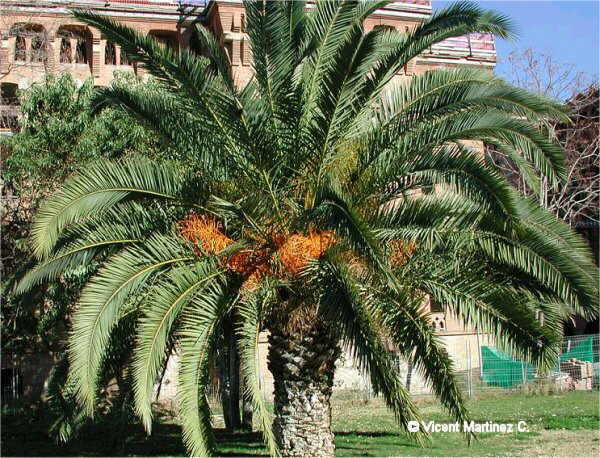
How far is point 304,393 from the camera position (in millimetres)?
10406

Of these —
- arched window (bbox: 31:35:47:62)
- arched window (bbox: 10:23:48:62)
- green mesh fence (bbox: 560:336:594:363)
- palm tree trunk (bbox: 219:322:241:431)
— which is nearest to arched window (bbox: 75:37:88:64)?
arched window (bbox: 10:23:48:62)

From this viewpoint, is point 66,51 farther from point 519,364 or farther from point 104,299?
point 104,299

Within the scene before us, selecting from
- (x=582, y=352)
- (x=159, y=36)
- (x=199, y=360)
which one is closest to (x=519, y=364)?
(x=582, y=352)

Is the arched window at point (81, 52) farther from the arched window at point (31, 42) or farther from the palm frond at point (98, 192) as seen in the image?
the palm frond at point (98, 192)

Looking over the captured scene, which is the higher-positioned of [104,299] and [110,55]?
[110,55]

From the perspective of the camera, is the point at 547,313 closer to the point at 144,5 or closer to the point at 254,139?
the point at 254,139

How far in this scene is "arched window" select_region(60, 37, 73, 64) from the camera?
84.9ft

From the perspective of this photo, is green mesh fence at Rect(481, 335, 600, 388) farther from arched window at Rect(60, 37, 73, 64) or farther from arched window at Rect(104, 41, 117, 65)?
arched window at Rect(60, 37, 73, 64)

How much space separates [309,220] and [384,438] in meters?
7.21

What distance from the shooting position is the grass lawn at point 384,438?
13.5m

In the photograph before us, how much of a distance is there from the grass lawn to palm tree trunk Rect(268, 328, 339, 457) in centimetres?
240

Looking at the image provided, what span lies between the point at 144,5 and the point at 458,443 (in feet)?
58.5

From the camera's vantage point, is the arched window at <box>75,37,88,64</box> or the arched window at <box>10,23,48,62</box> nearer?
the arched window at <box>10,23,48,62</box>

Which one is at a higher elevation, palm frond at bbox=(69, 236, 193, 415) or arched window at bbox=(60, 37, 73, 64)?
arched window at bbox=(60, 37, 73, 64)
